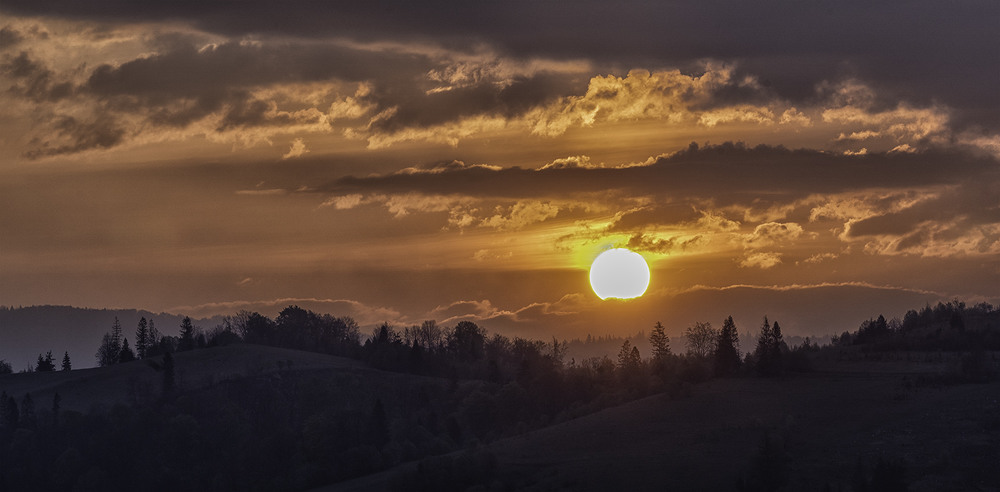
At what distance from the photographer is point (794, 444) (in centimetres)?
16300

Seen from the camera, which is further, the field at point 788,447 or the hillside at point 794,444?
the hillside at point 794,444

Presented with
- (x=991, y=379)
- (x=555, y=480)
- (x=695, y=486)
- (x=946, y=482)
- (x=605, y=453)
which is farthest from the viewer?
(x=991, y=379)

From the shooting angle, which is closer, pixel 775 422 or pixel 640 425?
pixel 775 422

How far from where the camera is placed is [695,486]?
151 meters

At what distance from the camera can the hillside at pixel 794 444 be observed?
14825 cm

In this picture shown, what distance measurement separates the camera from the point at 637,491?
153125 mm

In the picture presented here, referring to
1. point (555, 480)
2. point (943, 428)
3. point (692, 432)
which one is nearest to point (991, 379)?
point (943, 428)

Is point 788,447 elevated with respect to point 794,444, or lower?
lower

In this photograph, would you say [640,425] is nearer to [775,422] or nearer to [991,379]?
[775,422]

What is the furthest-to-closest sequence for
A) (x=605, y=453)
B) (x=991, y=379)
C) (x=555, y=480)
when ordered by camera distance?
(x=991, y=379) < (x=605, y=453) < (x=555, y=480)

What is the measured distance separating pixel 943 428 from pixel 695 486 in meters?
35.3

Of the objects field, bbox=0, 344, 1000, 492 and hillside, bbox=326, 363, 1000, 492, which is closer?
field, bbox=0, 344, 1000, 492

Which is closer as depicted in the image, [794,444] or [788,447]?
[788,447]

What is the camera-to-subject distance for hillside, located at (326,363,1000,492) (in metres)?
148
